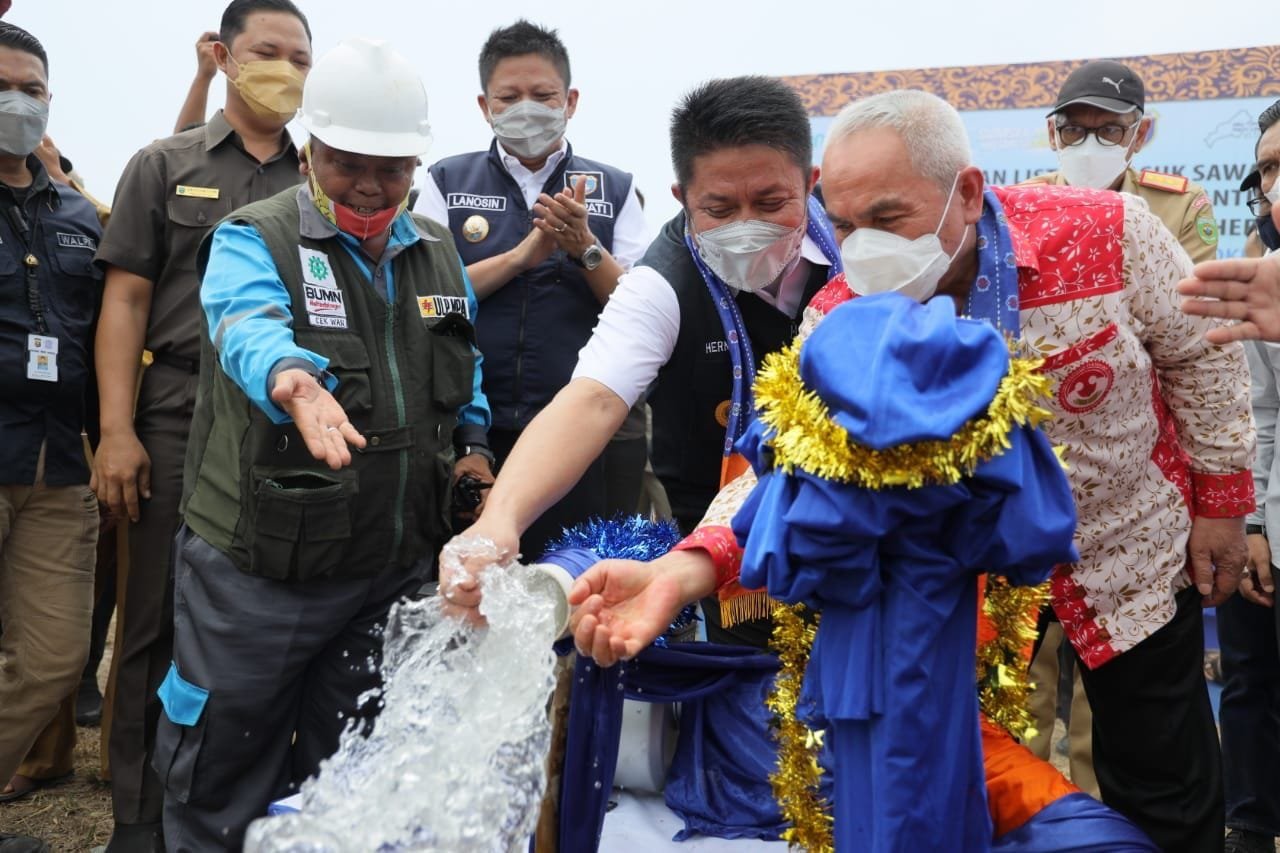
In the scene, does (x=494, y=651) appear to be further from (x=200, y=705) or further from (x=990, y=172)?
(x=990, y=172)

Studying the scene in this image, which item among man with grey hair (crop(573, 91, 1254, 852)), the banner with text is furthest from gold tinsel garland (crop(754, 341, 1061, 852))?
the banner with text

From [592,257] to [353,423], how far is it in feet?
3.50

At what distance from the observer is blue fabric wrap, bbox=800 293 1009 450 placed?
1.52 m

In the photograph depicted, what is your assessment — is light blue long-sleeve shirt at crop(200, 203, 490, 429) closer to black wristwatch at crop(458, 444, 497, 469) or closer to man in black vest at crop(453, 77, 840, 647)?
black wristwatch at crop(458, 444, 497, 469)

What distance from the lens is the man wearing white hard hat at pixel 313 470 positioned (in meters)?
2.79

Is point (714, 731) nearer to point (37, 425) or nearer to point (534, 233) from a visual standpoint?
point (534, 233)

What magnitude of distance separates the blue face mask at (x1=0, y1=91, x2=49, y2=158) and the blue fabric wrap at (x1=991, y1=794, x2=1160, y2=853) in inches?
136

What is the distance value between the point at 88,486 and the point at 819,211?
250cm

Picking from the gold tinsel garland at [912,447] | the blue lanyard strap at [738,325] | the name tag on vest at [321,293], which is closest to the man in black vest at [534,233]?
the name tag on vest at [321,293]

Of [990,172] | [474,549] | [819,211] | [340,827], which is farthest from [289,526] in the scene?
[990,172]

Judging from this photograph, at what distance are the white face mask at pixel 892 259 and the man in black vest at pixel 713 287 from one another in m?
0.49

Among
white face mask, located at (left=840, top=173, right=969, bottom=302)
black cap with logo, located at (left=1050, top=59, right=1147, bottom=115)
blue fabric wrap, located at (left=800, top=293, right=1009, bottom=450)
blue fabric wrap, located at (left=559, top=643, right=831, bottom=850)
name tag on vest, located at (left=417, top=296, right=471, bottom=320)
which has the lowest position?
blue fabric wrap, located at (left=559, top=643, right=831, bottom=850)

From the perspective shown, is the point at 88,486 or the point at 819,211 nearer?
the point at 819,211

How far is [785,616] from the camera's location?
198 centimetres
